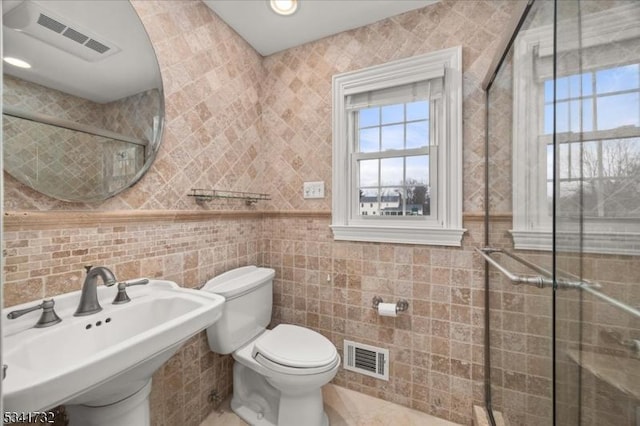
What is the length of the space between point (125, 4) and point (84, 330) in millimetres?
1345

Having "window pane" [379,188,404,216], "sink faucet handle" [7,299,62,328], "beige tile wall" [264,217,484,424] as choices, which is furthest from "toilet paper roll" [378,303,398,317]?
"sink faucet handle" [7,299,62,328]

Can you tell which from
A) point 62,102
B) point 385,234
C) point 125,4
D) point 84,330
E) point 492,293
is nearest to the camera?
point 84,330

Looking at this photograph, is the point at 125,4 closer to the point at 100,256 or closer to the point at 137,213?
the point at 137,213

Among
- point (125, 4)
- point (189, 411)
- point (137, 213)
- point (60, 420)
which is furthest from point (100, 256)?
point (125, 4)

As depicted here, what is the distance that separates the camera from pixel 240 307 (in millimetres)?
1569

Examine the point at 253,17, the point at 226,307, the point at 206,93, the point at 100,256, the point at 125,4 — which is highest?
the point at 253,17

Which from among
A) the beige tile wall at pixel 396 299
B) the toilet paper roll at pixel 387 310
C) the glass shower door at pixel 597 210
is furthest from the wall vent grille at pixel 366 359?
the glass shower door at pixel 597 210

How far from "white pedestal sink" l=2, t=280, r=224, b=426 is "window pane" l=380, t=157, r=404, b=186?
1236mm

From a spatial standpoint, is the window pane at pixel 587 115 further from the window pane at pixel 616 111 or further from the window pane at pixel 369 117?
the window pane at pixel 369 117

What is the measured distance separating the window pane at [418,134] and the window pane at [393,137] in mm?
46

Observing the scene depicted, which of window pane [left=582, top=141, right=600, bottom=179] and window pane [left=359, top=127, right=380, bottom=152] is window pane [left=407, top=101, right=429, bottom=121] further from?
window pane [left=582, top=141, right=600, bottom=179]

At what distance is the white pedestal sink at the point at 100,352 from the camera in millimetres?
658

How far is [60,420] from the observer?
3.46 ft

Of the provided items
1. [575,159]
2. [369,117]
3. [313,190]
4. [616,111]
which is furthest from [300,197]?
[616,111]
